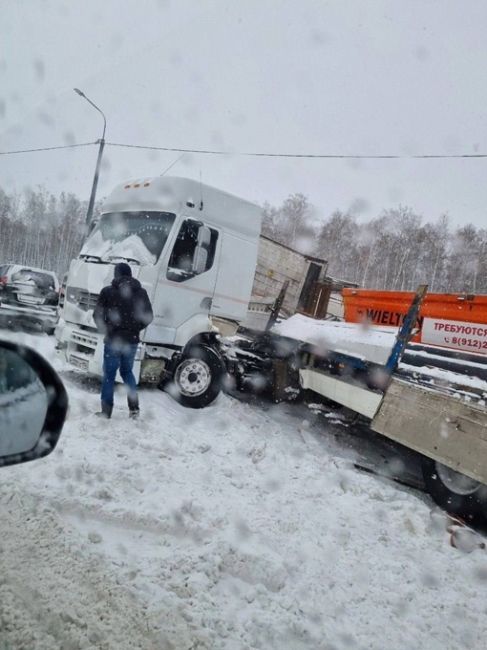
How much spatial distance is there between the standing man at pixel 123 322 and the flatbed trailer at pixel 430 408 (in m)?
2.75

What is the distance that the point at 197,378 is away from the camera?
6406mm

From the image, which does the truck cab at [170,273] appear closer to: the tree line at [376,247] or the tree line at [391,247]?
the tree line at [376,247]

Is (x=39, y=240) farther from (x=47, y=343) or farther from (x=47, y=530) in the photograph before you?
(x=47, y=530)

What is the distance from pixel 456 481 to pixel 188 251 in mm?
4492

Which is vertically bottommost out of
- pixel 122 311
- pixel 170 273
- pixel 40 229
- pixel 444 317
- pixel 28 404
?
pixel 28 404

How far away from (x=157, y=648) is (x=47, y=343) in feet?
24.4

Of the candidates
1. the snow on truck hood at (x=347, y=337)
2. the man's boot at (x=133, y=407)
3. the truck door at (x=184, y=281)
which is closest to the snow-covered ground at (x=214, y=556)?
the man's boot at (x=133, y=407)

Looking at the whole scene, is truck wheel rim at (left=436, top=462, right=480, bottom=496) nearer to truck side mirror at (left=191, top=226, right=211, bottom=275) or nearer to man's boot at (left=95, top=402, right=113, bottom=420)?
man's boot at (left=95, top=402, right=113, bottom=420)

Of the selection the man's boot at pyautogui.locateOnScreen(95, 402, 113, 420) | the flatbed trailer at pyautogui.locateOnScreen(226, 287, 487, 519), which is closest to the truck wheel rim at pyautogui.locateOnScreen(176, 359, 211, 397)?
the man's boot at pyautogui.locateOnScreen(95, 402, 113, 420)

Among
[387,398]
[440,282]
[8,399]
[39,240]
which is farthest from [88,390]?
[39,240]

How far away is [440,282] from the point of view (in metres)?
41.5

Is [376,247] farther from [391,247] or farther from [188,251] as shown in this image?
[188,251]

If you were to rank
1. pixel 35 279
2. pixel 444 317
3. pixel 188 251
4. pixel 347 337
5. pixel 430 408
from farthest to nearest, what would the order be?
pixel 35 279
pixel 444 317
pixel 188 251
pixel 347 337
pixel 430 408

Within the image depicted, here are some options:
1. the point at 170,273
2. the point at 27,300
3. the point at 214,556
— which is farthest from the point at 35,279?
the point at 214,556
